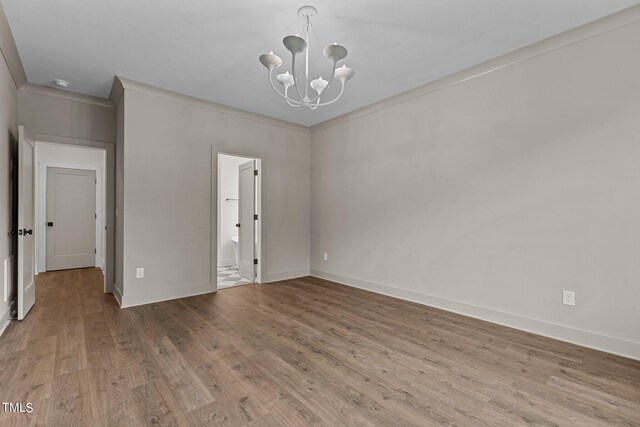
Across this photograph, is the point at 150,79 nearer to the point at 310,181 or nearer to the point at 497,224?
the point at 310,181

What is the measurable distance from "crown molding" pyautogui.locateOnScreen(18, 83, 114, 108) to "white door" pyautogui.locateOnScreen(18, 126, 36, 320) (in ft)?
2.20

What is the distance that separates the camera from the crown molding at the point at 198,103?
3.67 metres

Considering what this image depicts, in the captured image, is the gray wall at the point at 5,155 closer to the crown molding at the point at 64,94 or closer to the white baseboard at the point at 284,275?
the crown molding at the point at 64,94

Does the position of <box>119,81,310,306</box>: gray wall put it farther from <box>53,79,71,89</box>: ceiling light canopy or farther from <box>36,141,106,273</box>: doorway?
<box>36,141,106,273</box>: doorway

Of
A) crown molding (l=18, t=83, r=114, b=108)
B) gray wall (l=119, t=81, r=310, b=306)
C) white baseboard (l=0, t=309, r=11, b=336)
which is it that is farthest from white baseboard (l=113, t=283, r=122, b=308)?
crown molding (l=18, t=83, r=114, b=108)

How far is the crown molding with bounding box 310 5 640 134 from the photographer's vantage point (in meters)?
2.46

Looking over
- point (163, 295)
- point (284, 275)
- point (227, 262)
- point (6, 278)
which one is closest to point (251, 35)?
point (163, 295)

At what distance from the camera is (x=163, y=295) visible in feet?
12.8

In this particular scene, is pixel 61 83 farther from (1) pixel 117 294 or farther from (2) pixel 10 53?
(1) pixel 117 294

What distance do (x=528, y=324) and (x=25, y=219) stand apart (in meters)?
5.16

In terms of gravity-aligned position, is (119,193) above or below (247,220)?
above

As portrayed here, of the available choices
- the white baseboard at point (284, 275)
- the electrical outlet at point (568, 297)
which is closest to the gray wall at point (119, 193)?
the white baseboard at point (284, 275)

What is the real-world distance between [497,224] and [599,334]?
117 centimetres

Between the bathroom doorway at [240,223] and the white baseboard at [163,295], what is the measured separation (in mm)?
402
